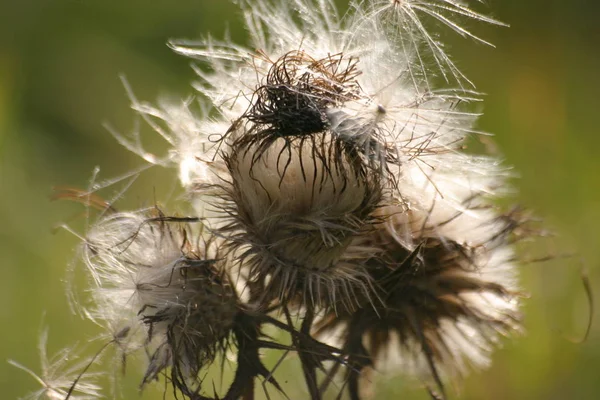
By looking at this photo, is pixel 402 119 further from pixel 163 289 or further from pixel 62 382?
pixel 62 382

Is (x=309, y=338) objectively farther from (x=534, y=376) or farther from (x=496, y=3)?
(x=496, y=3)

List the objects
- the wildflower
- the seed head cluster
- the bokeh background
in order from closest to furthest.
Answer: the seed head cluster < the wildflower < the bokeh background

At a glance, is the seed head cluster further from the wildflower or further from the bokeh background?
the bokeh background

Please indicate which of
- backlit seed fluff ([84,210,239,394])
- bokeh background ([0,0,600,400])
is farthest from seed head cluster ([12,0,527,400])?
bokeh background ([0,0,600,400])

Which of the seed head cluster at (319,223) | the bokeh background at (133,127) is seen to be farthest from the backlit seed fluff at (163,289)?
the bokeh background at (133,127)

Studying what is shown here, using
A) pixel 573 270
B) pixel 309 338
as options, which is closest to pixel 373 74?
pixel 309 338
